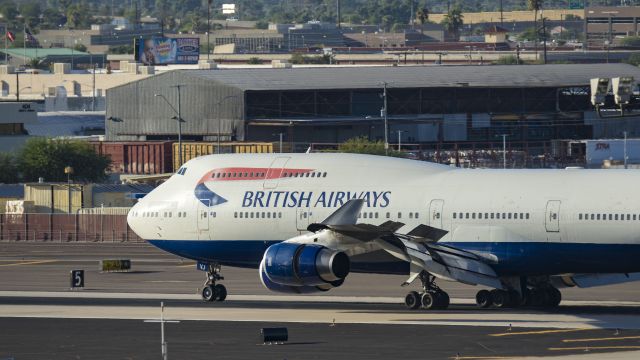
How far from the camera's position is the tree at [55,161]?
11300 centimetres

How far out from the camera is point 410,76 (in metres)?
133

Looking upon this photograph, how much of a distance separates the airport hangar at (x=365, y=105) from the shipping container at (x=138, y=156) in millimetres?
5259

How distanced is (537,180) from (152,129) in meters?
86.3

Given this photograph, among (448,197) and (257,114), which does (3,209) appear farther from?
(448,197)

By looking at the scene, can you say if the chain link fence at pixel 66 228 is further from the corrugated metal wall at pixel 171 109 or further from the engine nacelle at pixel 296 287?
the engine nacelle at pixel 296 287

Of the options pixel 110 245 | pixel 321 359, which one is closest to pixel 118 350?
pixel 321 359

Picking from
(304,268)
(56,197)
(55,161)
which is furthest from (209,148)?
(304,268)

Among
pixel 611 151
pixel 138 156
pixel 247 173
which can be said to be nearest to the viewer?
pixel 247 173

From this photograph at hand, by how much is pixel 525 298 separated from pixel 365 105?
3244 inches

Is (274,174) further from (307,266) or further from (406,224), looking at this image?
(307,266)

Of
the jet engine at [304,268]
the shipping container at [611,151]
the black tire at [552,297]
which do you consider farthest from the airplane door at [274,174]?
the shipping container at [611,151]

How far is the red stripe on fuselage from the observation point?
51.8m

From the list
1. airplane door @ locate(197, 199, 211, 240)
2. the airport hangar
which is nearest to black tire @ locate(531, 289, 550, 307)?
airplane door @ locate(197, 199, 211, 240)

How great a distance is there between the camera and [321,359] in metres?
38.8
